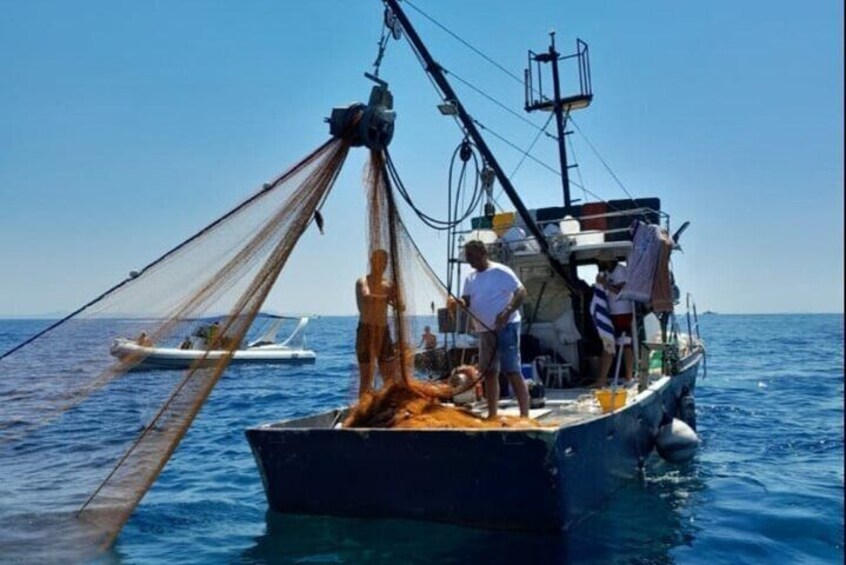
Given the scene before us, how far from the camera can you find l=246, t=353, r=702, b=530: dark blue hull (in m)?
6.41

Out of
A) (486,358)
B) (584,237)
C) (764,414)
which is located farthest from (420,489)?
(764,414)

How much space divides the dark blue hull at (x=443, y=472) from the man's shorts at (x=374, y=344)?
1.10 meters

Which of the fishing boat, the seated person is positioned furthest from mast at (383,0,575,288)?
the seated person

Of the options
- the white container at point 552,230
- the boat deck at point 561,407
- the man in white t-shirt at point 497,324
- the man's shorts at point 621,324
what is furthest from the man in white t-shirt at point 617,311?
the man in white t-shirt at point 497,324

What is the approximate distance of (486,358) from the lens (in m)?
7.93

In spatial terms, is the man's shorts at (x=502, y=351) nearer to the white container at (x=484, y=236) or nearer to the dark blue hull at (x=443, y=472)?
the dark blue hull at (x=443, y=472)

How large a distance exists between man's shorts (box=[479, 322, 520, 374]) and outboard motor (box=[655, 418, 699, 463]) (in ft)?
10.0

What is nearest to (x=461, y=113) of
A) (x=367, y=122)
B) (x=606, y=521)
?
(x=367, y=122)

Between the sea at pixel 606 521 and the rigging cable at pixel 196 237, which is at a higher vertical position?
the rigging cable at pixel 196 237

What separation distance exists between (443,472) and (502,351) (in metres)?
1.65

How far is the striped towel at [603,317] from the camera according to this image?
34.5 ft

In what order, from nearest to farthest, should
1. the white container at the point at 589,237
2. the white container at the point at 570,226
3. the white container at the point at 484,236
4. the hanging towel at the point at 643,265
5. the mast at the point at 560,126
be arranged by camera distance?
the hanging towel at the point at 643,265
the white container at the point at 589,237
the white container at the point at 570,226
the white container at the point at 484,236
the mast at the point at 560,126

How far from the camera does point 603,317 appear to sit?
1057cm

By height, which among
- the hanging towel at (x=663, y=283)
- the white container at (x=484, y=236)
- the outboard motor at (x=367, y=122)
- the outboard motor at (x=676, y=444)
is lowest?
the outboard motor at (x=676, y=444)
